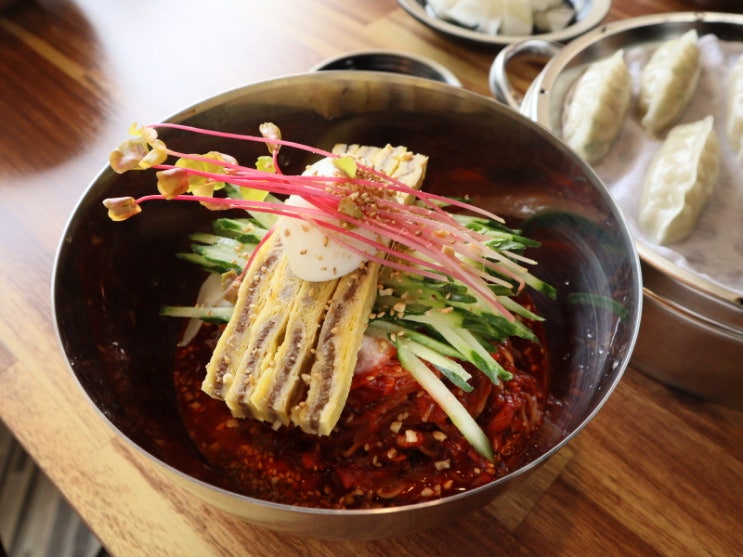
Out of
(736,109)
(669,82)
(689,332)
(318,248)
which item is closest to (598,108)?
(669,82)

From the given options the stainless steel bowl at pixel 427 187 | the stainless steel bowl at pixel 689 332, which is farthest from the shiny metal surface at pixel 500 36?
the stainless steel bowl at pixel 689 332

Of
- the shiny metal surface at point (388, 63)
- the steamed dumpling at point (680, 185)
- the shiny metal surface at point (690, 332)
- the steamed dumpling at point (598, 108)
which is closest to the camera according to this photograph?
the shiny metal surface at point (690, 332)

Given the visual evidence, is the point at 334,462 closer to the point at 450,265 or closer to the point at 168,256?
the point at 450,265

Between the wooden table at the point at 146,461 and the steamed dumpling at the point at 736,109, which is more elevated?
the steamed dumpling at the point at 736,109

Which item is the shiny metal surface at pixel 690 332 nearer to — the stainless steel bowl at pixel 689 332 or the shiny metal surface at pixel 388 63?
the stainless steel bowl at pixel 689 332

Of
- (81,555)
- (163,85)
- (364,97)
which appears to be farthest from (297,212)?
(81,555)

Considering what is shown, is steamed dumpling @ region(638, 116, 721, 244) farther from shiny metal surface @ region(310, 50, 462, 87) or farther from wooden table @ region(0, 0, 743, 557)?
shiny metal surface @ region(310, 50, 462, 87)

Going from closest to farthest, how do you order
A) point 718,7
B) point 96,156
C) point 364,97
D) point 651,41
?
point 364,97, point 96,156, point 651,41, point 718,7

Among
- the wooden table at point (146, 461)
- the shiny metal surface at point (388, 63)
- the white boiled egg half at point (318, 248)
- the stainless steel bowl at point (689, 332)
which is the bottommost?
the wooden table at point (146, 461)
